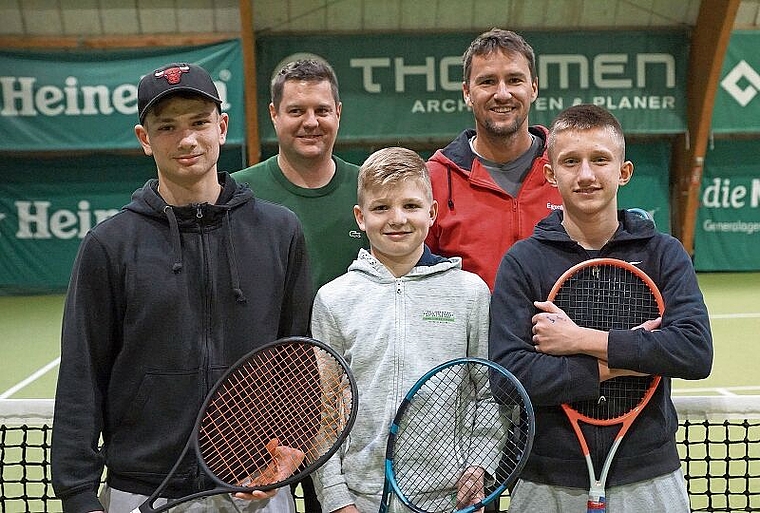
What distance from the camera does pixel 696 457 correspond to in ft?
13.5

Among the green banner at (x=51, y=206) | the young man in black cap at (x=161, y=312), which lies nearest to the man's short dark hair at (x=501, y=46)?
the young man in black cap at (x=161, y=312)

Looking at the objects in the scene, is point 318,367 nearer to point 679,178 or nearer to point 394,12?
point 394,12

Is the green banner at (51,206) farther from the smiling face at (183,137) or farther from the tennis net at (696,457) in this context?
the smiling face at (183,137)

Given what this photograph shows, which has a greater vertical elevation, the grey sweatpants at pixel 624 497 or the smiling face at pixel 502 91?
the smiling face at pixel 502 91

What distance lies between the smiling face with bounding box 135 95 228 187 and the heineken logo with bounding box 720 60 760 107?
1025cm

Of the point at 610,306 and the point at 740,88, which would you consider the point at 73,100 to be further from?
the point at 610,306

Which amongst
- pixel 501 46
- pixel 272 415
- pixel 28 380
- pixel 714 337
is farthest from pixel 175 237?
pixel 714 337

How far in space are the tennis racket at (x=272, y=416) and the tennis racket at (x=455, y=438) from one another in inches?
6.8

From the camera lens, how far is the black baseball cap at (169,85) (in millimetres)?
1940

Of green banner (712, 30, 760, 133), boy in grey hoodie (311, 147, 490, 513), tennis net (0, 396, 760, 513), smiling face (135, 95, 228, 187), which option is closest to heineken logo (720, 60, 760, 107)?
green banner (712, 30, 760, 133)

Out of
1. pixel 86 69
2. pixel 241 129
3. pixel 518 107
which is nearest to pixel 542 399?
pixel 518 107

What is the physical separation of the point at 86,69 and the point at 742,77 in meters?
8.61

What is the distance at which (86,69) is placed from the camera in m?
10.5

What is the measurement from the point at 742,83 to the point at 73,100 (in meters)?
8.79
